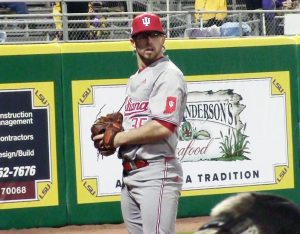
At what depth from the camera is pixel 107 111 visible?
8859 millimetres

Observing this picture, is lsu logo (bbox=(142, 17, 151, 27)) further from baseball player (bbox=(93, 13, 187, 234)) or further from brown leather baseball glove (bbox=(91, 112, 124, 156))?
brown leather baseball glove (bbox=(91, 112, 124, 156))

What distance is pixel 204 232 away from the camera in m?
1.46

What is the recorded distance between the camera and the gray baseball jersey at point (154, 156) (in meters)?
4.57

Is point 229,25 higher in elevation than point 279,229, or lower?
higher

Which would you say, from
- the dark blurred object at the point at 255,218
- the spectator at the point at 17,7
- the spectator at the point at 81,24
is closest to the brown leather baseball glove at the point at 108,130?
the dark blurred object at the point at 255,218

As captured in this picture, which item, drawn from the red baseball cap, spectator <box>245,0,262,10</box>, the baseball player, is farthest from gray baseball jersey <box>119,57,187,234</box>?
spectator <box>245,0,262,10</box>

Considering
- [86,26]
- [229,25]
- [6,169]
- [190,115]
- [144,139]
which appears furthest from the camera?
[86,26]

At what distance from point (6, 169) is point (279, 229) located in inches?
289

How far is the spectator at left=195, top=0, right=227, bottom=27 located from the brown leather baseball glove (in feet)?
19.0

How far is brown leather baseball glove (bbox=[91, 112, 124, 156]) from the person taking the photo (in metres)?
4.67

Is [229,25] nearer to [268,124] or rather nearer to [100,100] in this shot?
[268,124]

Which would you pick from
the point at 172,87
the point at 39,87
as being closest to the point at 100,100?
the point at 39,87

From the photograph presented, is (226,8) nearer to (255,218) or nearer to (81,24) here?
(81,24)

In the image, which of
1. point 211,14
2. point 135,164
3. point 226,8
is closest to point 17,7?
point 211,14
